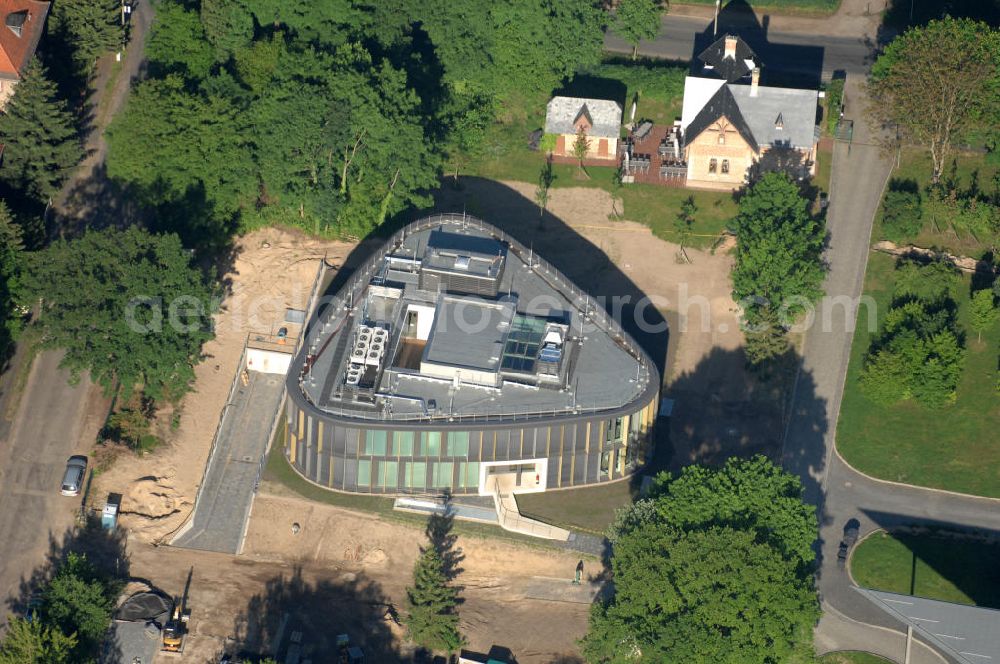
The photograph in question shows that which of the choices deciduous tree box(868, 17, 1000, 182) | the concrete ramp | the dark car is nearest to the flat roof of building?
the concrete ramp

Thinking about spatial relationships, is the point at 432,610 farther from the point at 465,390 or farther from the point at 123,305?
the point at 123,305

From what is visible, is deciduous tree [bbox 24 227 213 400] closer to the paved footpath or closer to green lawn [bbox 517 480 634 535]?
green lawn [bbox 517 480 634 535]

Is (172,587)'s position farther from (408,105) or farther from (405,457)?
(408,105)

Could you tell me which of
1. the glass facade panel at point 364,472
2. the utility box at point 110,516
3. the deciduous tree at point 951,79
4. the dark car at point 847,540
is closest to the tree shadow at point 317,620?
the glass facade panel at point 364,472

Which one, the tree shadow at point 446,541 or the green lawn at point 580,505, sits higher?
the green lawn at point 580,505

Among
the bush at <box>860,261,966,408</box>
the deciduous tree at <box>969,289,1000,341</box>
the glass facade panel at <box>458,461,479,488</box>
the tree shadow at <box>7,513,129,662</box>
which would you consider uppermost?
the deciduous tree at <box>969,289,1000,341</box>

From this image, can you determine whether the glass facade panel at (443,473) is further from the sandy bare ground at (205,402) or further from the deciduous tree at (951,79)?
the deciduous tree at (951,79)

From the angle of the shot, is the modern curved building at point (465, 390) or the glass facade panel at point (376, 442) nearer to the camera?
the glass facade panel at point (376, 442)
